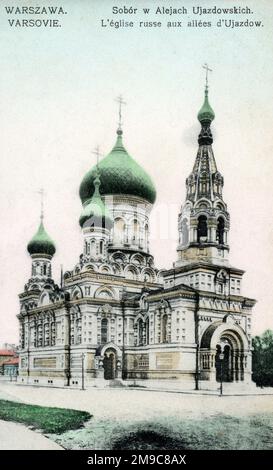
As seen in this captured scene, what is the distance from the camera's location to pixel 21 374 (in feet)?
97.4

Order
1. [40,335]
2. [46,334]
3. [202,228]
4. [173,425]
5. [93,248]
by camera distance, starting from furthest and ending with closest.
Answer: [40,335] < [46,334] < [93,248] < [202,228] < [173,425]

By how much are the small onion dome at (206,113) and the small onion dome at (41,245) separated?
46.4 feet

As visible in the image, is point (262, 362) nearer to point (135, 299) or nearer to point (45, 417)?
point (135, 299)

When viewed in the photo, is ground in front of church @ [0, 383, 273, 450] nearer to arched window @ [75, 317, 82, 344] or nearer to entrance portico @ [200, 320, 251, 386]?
entrance portico @ [200, 320, 251, 386]

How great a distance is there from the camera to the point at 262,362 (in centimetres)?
2225

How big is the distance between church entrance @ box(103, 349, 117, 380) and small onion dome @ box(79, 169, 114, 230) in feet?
18.7

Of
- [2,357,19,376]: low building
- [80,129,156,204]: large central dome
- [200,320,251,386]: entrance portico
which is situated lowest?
[2,357,19,376]: low building

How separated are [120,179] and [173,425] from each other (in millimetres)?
15848

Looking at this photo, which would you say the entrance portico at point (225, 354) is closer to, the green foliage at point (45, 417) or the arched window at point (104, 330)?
the arched window at point (104, 330)

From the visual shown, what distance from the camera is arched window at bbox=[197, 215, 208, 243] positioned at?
2364cm

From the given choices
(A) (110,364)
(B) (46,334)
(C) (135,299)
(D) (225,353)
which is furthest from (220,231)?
(B) (46,334)

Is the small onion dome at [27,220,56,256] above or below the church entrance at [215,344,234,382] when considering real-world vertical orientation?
Answer: above

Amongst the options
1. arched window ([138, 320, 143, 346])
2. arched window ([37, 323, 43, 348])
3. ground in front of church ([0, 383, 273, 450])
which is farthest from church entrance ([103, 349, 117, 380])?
ground in front of church ([0, 383, 273, 450])

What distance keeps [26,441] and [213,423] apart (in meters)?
4.13
